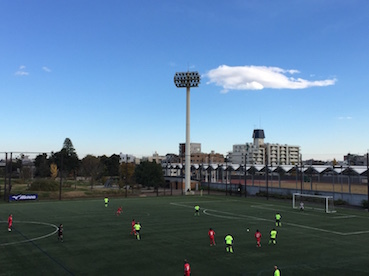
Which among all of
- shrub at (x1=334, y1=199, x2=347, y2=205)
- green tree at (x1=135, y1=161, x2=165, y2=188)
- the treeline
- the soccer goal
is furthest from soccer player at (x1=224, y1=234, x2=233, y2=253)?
green tree at (x1=135, y1=161, x2=165, y2=188)

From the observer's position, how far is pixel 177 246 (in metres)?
27.8

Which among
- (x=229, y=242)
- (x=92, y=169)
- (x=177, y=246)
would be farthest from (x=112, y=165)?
(x=229, y=242)

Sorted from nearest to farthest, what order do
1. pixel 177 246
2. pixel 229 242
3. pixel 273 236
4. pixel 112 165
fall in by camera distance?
pixel 229 242 < pixel 177 246 < pixel 273 236 < pixel 112 165

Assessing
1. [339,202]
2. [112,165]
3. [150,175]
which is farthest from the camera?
[112,165]

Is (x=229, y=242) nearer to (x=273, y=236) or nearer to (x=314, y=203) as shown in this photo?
(x=273, y=236)

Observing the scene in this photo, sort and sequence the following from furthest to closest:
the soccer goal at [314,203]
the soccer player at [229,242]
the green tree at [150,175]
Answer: the green tree at [150,175] < the soccer goal at [314,203] < the soccer player at [229,242]

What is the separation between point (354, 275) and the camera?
801 inches

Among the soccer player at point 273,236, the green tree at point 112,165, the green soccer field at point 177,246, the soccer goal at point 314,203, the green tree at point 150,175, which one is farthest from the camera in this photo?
the green tree at point 112,165

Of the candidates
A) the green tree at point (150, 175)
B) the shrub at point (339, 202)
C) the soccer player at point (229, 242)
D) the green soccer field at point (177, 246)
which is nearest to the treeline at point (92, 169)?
the green tree at point (150, 175)

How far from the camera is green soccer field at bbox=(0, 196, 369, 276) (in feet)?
70.5

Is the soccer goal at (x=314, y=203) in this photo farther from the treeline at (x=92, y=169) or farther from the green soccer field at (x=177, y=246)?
→ the treeline at (x=92, y=169)

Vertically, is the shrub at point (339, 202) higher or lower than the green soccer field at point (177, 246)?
higher

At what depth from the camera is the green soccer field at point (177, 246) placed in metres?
21.5

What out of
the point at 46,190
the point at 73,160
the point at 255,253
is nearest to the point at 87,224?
the point at 255,253
